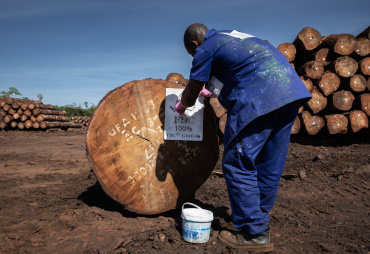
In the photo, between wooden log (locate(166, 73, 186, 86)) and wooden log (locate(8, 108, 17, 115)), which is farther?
wooden log (locate(8, 108, 17, 115))

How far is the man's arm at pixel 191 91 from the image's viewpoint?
90.2 inches

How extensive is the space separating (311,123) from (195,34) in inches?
184

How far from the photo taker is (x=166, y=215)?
3125 millimetres

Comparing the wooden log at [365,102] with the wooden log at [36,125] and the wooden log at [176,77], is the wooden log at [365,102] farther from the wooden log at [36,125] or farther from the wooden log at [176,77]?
the wooden log at [36,125]

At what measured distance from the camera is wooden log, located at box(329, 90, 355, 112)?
6215mm

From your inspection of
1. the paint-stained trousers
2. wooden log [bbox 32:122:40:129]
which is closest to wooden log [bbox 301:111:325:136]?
the paint-stained trousers

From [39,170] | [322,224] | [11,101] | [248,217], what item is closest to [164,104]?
[248,217]

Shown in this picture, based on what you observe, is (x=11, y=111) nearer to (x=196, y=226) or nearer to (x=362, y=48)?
(x=362, y=48)

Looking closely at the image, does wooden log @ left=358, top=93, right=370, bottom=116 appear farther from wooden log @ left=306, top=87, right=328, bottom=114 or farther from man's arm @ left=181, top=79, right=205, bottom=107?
man's arm @ left=181, top=79, right=205, bottom=107

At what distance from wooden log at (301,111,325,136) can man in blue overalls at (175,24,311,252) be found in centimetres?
437

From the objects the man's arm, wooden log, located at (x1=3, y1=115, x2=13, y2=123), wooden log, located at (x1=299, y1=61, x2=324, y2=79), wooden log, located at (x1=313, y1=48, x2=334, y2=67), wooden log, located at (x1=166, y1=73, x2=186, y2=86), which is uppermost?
wooden log, located at (x1=313, y1=48, x2=334, y2=67)

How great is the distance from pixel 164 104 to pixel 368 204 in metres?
2.63

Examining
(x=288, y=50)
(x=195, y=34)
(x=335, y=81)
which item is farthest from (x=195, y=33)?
(x=335, y=81)

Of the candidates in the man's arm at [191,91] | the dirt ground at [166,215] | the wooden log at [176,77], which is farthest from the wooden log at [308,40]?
the man's arm at [191,91]
